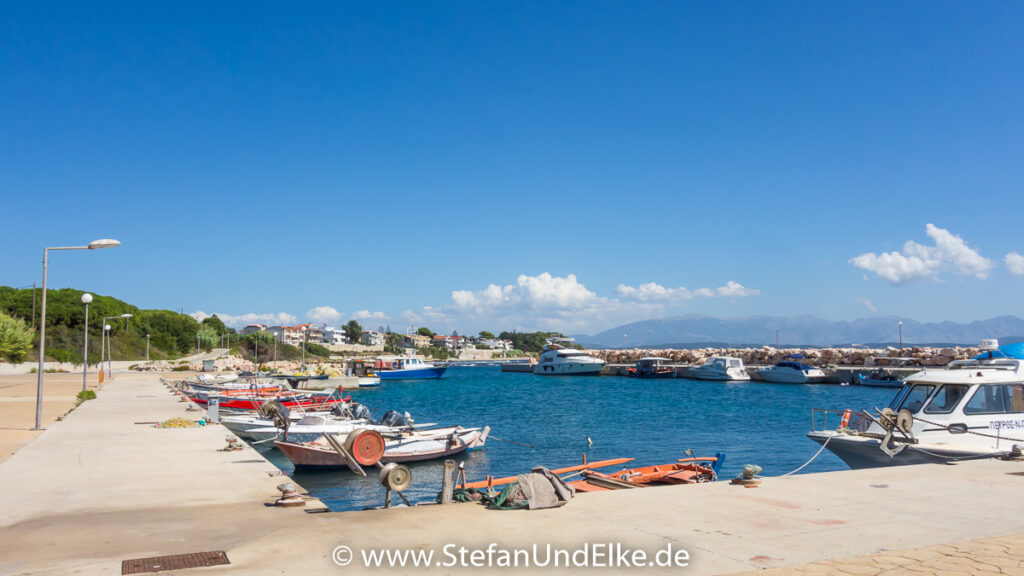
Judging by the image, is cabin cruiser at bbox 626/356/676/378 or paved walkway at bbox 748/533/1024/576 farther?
cabin cruiser at bbox 626/356/676/378

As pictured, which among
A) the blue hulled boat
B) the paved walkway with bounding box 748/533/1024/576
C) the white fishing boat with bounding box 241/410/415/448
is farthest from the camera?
the blue hulled boat

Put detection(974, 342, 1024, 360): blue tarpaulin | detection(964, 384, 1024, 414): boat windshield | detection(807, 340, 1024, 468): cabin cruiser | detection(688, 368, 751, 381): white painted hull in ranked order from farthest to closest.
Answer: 1. detection(688, 368, 751, 381): white painted hull
2. detection(974, 342, 1024, 360): blue tarpaulin
3. detection(964, 384, 1024, 414): boat windshield
4. detection(807, 340, 1024, 468): cabin cruiser

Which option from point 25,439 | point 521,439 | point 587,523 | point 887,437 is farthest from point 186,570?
point 521,439

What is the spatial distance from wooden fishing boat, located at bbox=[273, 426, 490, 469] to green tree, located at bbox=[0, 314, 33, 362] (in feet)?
180

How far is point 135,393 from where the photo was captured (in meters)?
37.8

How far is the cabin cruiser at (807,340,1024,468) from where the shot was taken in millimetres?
15094

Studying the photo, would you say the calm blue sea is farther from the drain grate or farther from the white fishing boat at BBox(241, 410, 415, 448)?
the drain grate

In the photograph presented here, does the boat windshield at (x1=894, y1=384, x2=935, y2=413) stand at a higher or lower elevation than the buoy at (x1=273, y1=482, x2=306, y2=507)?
higher

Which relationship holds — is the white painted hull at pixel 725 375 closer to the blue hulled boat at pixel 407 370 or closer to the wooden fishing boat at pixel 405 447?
the blue hulled boat at pixel 407 370

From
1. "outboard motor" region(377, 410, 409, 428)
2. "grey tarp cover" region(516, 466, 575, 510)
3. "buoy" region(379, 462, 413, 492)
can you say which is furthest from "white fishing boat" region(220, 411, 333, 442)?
"grey tarp cover" region(516, 466, 575, 510)

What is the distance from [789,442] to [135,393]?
33833mm

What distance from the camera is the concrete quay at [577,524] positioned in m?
7.34

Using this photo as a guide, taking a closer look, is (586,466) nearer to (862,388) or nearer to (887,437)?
(887,437)

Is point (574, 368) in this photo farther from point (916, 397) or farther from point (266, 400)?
point (916, 397)
